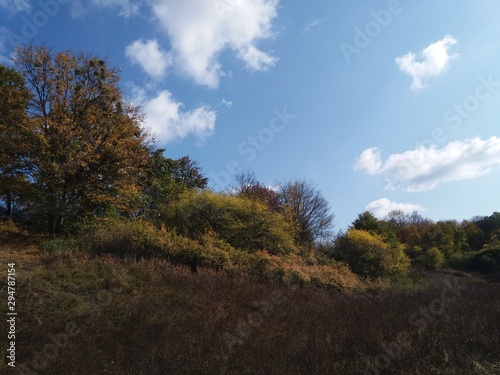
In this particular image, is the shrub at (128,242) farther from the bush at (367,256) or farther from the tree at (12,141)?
the bush at (367,256)

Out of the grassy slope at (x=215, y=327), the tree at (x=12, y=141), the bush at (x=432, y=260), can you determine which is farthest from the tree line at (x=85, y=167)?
the bush at (x=432, y=260)

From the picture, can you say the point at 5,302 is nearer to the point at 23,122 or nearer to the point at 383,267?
the point at 23,122

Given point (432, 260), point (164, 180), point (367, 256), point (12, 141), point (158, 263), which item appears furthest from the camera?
point (432, 260)

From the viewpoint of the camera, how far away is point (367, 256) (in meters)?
24.2

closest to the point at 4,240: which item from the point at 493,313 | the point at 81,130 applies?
the point at 81,130

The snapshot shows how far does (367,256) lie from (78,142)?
58.4 feet

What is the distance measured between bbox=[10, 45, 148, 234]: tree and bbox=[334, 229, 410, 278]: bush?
13833mm

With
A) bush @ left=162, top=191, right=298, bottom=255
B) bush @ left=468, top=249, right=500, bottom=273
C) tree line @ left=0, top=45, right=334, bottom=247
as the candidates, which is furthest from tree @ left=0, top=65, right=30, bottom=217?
bush @ left=468, top=249, right=500, bottom=273

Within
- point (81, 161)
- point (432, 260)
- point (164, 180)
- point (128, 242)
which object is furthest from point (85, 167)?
point (432, 260)

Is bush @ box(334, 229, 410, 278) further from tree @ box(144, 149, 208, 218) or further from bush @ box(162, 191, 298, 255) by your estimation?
tree @ box(144, 149, 208, 218)

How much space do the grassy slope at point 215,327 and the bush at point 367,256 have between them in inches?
429

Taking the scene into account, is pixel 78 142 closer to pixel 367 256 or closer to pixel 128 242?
pixel 128 242

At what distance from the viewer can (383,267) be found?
24.1 metres

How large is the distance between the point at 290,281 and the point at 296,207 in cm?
2207
